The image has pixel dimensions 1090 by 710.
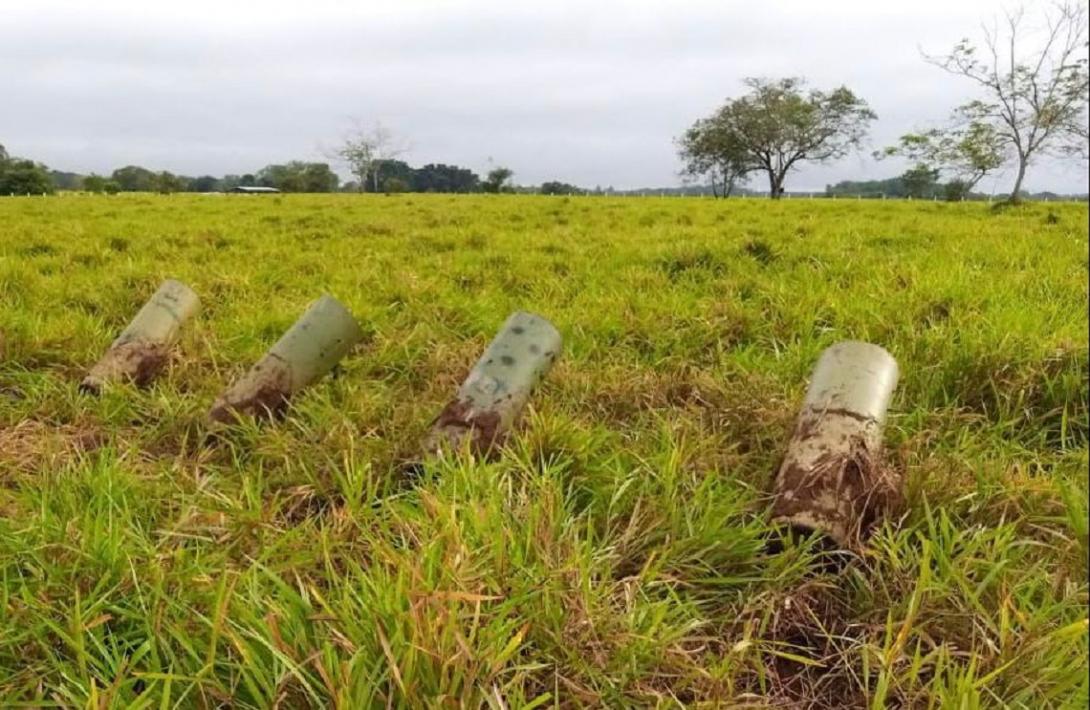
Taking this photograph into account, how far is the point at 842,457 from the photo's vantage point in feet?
7.20

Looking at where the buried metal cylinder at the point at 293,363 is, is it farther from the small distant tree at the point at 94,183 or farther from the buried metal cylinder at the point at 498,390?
the small distant tree at the point at 94,183

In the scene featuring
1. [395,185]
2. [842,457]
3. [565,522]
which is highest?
[395,185]

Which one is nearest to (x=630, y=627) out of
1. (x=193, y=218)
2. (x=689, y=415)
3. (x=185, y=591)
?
(x=185, y=591)

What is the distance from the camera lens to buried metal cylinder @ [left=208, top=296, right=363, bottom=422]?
3.21 metres

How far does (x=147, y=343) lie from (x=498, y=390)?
7.12 ft

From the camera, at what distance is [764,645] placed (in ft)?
5.90

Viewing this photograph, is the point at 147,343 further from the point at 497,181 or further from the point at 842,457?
the point at 497,181

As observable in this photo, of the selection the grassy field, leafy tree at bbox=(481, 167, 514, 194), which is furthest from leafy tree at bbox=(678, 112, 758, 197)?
the grassy field

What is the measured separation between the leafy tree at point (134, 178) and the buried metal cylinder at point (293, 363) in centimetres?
5124

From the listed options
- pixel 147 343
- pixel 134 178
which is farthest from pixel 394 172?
pixel 147 343

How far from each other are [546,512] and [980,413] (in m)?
2.01

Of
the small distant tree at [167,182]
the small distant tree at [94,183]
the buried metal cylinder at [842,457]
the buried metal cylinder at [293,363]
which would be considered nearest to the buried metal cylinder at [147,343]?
the buried metal cylinder at [293,363]

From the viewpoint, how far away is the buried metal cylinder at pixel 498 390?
266cm

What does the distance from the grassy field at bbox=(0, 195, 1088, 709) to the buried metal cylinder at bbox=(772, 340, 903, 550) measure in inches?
4.0
